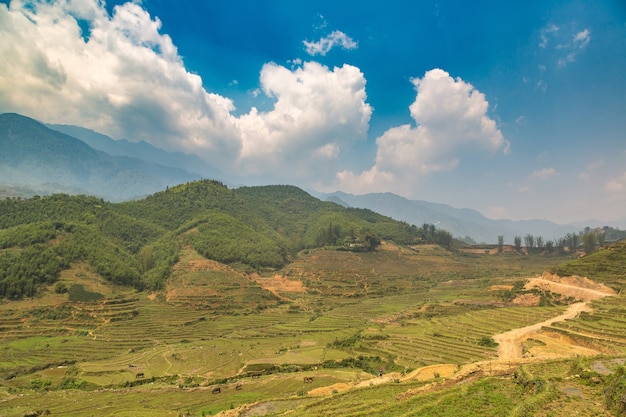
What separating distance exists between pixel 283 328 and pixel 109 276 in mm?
52937

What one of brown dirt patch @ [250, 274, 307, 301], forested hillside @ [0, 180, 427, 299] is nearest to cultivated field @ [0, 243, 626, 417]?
brown dirt patch @ [250, 274, 307, 301]

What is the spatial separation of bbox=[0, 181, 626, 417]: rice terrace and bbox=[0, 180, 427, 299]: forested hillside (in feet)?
2.12

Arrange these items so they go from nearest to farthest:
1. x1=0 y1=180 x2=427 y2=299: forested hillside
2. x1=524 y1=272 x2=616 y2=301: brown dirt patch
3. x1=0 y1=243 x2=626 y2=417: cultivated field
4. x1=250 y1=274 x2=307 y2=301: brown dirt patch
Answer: x1=0 y1=243 x2=626 y2=417: cultivated field
x1=524 y1=272 x2=616 y2=301: brown dirt patch
x1=0 y1=180 x2=427 y2=299: forested hillside
x1=250 y1=274 x2=307 y2=301: brown dirt patch

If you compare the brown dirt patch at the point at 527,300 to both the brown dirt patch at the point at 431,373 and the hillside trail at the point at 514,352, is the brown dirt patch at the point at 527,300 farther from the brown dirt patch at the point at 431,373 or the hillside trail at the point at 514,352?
the brown dirt patch at the point at 431,373

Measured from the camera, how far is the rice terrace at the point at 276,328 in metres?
22.5

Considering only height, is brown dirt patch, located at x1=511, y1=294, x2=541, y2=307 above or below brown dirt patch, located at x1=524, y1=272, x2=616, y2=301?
below

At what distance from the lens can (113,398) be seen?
38.5 meters

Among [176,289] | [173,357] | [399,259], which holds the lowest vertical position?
[173,357]

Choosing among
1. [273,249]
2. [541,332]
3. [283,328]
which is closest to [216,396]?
[283,328]

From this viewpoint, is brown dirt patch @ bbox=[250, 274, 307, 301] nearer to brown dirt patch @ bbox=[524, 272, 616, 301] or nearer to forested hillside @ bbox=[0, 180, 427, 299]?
forested hillside @ bbox=[0, 180, 427, 299]

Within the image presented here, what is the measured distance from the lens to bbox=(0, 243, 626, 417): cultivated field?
2084 cm

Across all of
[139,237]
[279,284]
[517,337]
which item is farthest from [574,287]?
[139,237]

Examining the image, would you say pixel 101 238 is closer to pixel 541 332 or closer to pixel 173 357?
pixel 173 357

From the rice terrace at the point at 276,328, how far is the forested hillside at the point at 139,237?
65cm
